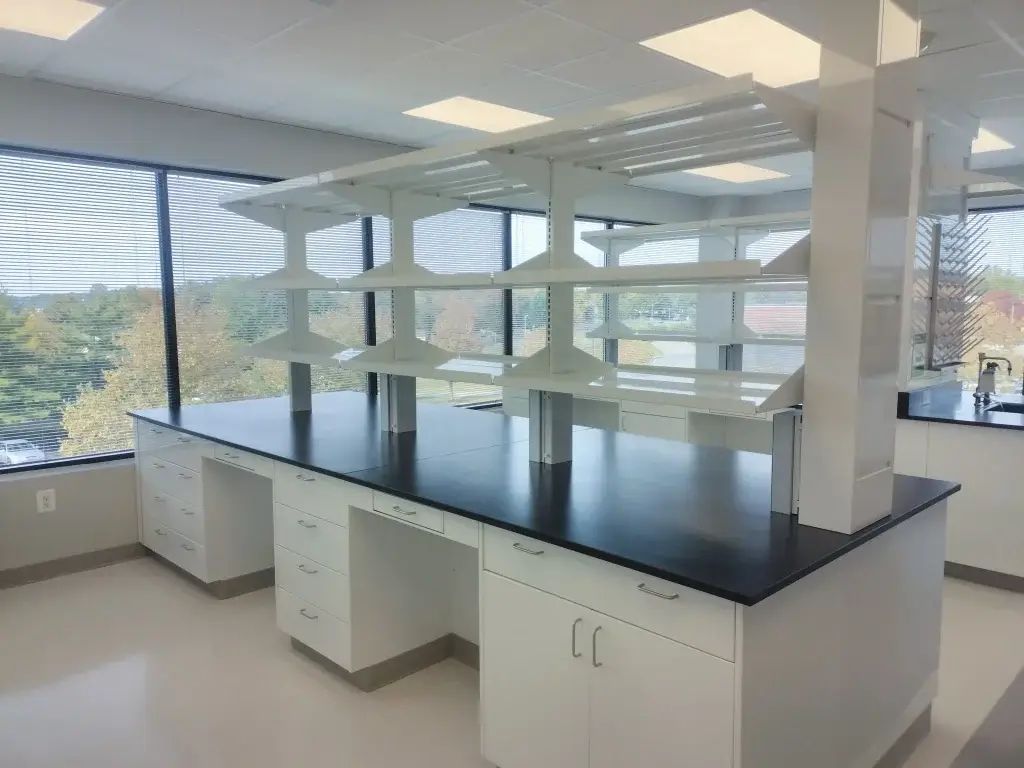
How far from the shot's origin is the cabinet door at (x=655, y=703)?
156cm

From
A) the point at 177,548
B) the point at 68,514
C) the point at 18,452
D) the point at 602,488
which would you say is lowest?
the point at 177,548

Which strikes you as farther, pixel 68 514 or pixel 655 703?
pixel 68 514

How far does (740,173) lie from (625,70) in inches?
126

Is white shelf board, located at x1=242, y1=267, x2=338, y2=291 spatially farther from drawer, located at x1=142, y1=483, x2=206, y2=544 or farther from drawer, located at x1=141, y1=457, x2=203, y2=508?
drawer, located at x1=142, y1=483, x2=206, y2=544

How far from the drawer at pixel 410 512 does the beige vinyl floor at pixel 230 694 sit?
0.74 m

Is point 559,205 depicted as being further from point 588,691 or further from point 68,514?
point 68,514

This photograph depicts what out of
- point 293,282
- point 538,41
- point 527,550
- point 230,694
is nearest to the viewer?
point 527,550

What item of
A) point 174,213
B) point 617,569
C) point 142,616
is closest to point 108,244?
point 174,213

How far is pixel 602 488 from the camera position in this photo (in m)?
2.29

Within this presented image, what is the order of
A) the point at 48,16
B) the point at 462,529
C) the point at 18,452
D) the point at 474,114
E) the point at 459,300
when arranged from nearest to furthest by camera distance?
the point at 462,529, the point at 48,16, the point at 18,452, the point at 474,114, the point at 459,300

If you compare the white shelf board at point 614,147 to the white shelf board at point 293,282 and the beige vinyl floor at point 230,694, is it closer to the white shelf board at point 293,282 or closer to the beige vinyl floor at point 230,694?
the white shelf board at point 293,282

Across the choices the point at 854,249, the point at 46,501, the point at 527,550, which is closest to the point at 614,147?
the point at 854,249

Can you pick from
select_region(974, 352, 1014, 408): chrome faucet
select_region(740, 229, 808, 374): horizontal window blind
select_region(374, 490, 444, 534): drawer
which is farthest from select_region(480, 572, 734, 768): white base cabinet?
select_region(740, 229, 808, 374): horizontal window blind

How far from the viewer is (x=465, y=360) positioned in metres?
3.17
